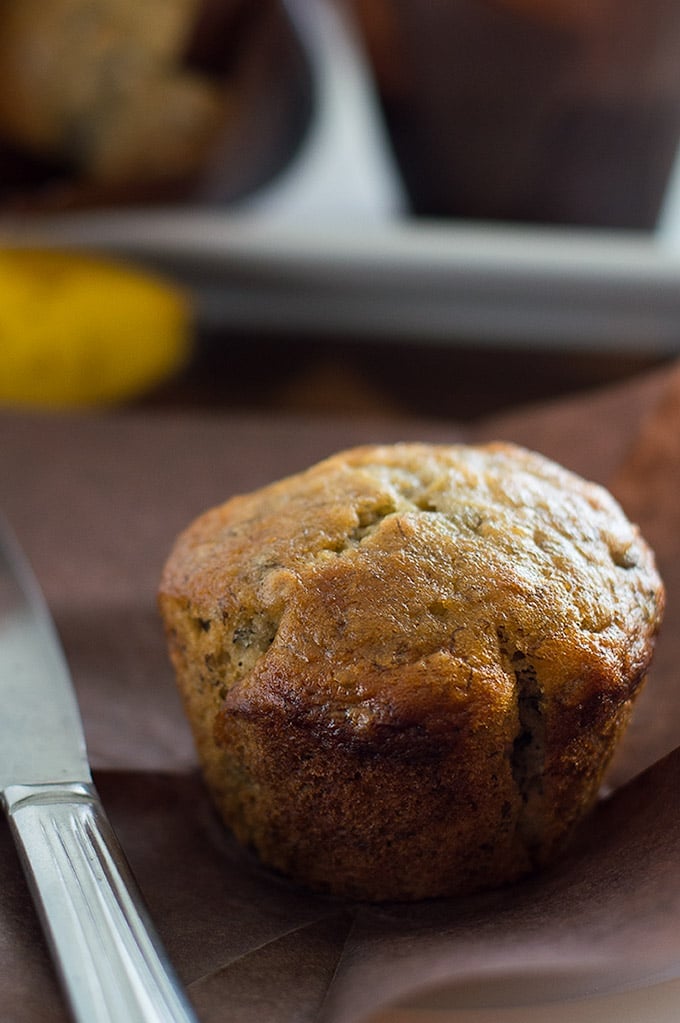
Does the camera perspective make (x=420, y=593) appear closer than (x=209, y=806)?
Yes

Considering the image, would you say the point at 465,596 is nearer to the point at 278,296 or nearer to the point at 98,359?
the point at 98,359

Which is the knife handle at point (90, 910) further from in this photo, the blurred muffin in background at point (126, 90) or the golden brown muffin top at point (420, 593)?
the blurred muffin in background at point (126, 90)

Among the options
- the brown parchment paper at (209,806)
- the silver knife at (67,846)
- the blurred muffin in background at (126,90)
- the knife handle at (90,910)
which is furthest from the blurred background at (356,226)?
the knife handle at (90,910)

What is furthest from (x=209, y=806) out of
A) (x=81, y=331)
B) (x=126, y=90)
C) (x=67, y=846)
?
(x=126, y=90)

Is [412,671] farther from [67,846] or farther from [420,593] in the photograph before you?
[67,846]

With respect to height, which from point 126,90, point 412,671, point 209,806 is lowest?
point 209,806

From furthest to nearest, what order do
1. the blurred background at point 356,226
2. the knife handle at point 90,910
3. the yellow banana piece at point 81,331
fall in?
the blurred background at point 356,226, the yellow banana piece at point 81,331, the knife handle at point 90,910

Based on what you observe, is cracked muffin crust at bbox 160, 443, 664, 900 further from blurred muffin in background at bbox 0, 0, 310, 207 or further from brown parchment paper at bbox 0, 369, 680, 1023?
blurred muffin in background at bbox 0, 0, 310, 207
